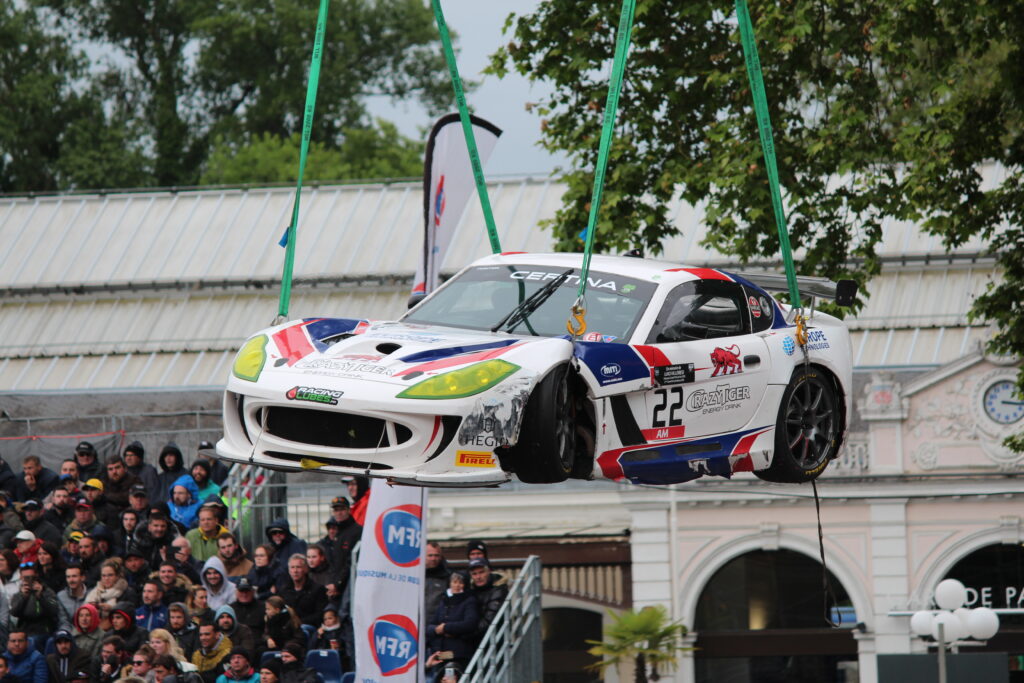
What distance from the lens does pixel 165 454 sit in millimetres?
20391

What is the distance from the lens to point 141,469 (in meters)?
20.6

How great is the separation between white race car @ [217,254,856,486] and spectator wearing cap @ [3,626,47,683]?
741cm

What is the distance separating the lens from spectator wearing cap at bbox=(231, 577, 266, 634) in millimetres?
18078

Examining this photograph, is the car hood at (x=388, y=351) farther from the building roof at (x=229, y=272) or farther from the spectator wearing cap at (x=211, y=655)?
the building roof at (x=229, y=272)

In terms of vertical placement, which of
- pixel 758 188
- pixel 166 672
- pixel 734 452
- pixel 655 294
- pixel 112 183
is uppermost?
pixel 112 183

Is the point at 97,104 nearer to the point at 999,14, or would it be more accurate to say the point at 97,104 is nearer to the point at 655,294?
the point at 999,14

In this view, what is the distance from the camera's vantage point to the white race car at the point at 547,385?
34.2ft

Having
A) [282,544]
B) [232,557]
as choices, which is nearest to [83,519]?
[232,557]

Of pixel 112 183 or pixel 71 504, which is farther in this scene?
pixel 112 183

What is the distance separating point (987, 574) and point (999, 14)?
39.9ft

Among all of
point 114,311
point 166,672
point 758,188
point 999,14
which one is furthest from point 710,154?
point 114,311

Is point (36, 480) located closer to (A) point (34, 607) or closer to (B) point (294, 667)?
(A) point (34, 607)

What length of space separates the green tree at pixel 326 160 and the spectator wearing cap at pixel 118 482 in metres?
33.2

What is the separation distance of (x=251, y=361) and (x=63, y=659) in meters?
7.92
